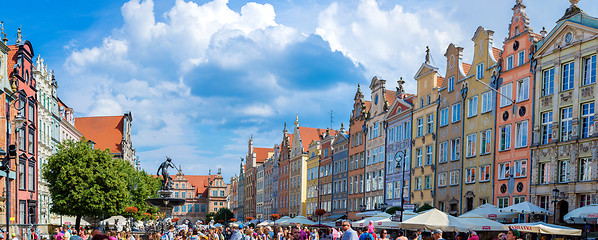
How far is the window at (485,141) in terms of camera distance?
36.1 metres

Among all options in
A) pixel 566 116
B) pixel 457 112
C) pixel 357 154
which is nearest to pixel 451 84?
pixel 457 112

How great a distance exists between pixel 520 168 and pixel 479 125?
4.54 metres

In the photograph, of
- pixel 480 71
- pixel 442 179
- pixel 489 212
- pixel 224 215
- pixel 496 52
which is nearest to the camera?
pixel 489 212

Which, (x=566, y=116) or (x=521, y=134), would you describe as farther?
(x=521, y=134)

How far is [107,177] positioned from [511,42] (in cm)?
2841

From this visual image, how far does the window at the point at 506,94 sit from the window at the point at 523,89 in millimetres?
592

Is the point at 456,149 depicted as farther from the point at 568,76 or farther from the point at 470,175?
the point at 568,76

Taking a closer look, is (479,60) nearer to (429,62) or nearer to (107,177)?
(429,62)

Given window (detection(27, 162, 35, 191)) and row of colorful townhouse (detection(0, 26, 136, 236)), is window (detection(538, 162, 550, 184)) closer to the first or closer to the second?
row of colorful townhouse (detection(0, 26, 136, 236))

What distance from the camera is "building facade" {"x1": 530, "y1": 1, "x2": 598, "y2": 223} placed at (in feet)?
94.2

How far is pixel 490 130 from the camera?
3594 centimetres

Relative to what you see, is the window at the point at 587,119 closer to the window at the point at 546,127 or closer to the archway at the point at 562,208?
the window at the point at 546,127

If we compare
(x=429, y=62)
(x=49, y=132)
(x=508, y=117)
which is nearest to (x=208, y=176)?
(x=49, y=132)

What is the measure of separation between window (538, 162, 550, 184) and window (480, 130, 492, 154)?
4.58 metres
